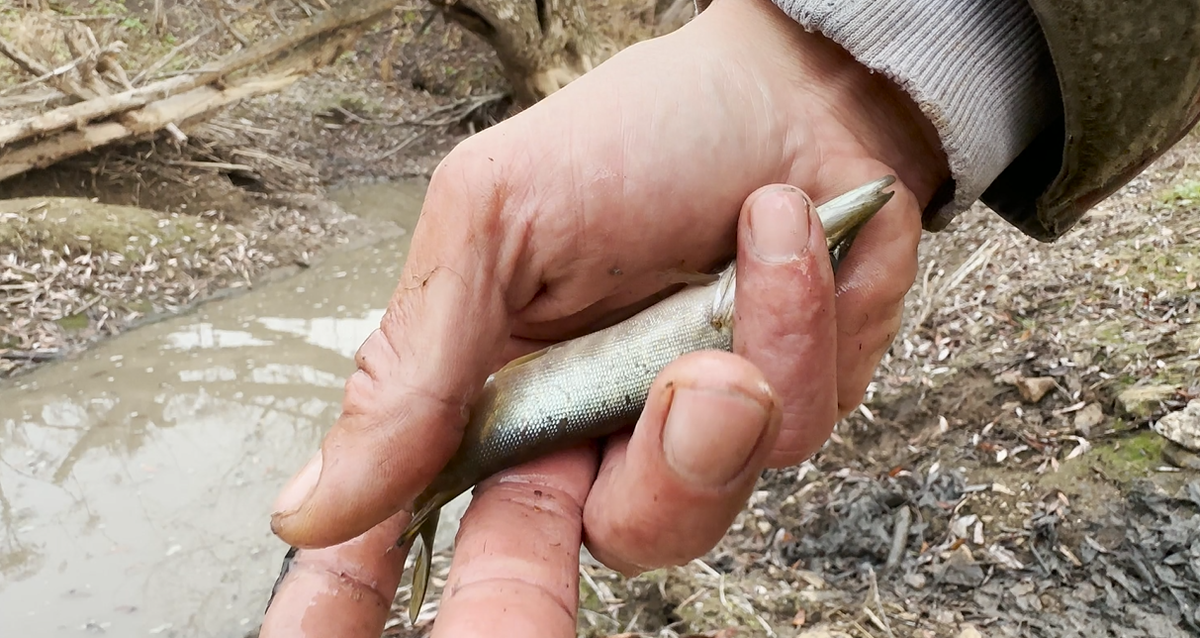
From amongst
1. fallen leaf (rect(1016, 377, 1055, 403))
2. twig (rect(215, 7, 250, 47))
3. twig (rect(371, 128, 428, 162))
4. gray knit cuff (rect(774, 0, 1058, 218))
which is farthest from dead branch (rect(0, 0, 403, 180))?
fallen leaf (rect(1016, 377, 1055, 403))

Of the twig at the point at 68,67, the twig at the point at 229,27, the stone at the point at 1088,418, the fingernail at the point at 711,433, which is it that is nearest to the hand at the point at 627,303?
the fingernail at the point at 711,433

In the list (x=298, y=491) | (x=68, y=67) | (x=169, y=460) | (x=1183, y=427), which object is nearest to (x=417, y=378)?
(x=298, y=491)

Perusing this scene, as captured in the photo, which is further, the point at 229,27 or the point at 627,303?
the point at 229,27

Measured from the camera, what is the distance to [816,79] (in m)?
2.42

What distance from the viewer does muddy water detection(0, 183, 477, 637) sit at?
353cm

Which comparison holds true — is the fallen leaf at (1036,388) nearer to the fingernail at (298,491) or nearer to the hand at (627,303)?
the hand at (627,303)

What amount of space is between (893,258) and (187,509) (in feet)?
11.5

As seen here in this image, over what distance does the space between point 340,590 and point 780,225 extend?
1393 mm

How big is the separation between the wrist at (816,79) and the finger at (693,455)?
99cm

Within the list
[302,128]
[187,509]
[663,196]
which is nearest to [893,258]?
[663,196]

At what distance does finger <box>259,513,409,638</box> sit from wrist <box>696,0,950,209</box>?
1.60 metres

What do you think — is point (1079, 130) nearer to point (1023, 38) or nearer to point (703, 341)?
point (1023, 38)

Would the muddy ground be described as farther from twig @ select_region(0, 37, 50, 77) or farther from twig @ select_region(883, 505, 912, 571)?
twig @ select_region(0, 37, 50, 77)

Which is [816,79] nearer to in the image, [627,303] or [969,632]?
[627,303]
